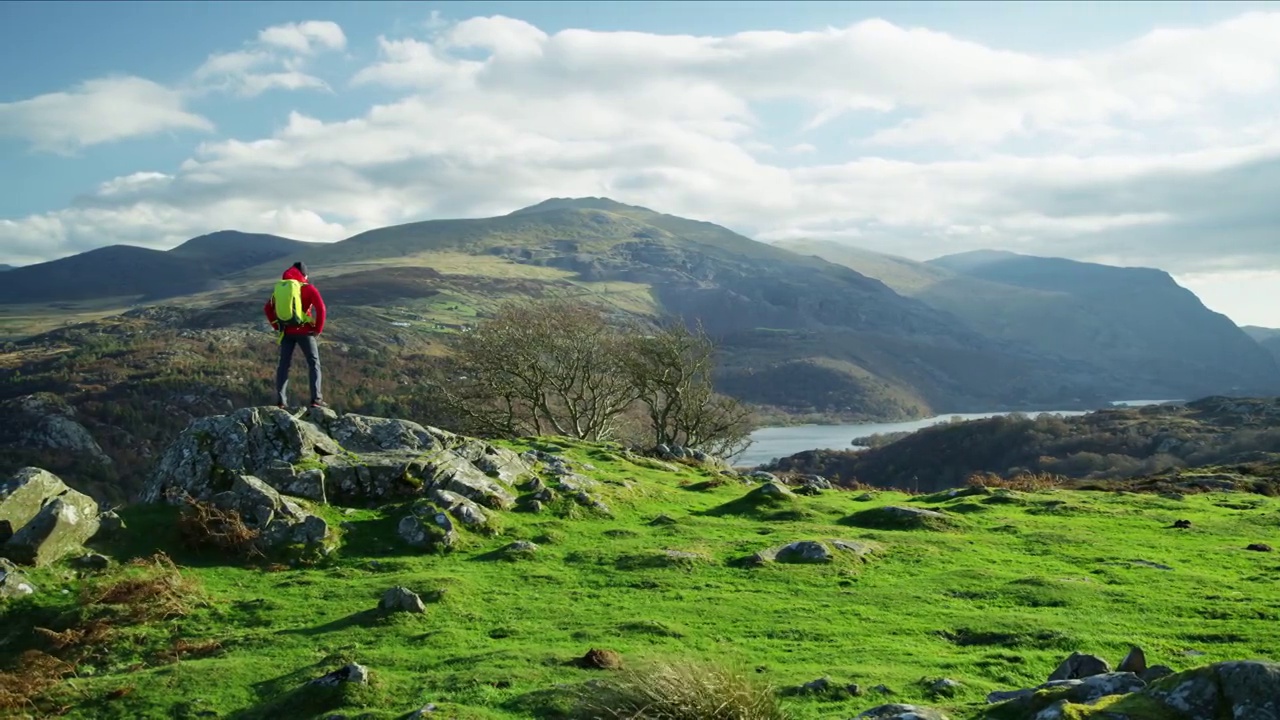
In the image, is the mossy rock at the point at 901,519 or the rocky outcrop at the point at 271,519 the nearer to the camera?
the rocky outcrop at the point at 271,519

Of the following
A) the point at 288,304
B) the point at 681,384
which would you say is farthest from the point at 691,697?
the point at 681,384

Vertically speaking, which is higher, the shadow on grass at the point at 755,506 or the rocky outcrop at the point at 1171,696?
the rocky outcrop at the point at 1171,696

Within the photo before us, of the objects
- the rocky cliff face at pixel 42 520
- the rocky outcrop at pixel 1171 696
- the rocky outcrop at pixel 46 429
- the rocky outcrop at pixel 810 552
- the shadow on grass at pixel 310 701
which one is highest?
the rocky outcrop at pixel 1171 696

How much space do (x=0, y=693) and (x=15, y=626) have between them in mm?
3484

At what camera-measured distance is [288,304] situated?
26.0 metres

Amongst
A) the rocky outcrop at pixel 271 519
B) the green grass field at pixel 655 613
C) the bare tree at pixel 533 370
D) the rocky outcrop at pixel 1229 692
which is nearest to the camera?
the rocky outcrop at pixel 1229 692

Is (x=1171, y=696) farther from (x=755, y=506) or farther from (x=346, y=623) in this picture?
(x=755, y=506)

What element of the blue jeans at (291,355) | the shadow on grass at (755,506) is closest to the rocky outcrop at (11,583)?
the blue jeans at (291,355)

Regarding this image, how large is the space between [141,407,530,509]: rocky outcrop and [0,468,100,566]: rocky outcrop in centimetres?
269

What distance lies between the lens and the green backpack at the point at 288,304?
26.0m

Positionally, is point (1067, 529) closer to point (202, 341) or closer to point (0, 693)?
point (0, 693)

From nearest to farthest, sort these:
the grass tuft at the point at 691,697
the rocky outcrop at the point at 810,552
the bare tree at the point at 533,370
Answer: the grass tuft at the point at 691,697
the rocky outcrop at the point at 810,552
the bare tree at the point at 533,370

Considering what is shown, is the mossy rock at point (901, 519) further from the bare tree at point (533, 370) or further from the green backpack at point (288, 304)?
the bare tree at point (533, 370)

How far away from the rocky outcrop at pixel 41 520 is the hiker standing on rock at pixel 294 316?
652 cm
